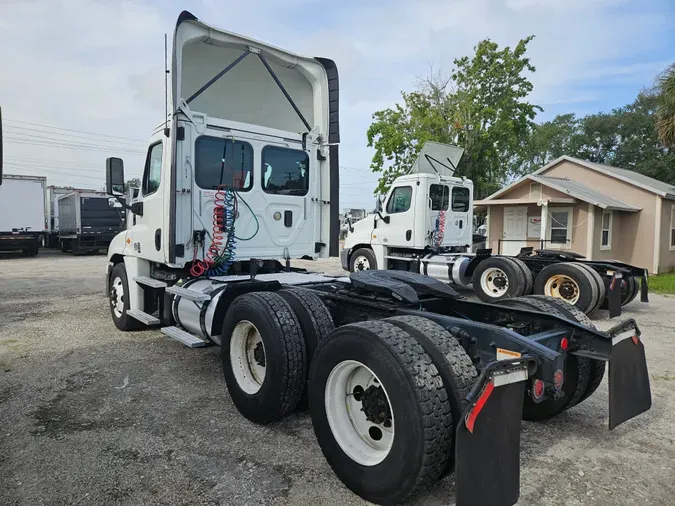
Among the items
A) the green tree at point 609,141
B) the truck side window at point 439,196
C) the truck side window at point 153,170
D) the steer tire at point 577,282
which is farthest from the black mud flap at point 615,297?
the green tree at point 609,141

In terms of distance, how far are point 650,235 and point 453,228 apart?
378 inches

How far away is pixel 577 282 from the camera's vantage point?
27.5 feet

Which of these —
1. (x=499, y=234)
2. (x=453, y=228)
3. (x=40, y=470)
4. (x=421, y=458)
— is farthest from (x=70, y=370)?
(x=499, y=234)

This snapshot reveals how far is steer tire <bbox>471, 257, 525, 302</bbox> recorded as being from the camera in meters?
9.19

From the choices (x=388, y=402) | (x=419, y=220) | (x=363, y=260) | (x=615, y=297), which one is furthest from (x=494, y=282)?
(x=388, y=402)

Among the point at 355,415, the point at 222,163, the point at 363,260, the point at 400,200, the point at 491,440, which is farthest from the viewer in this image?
the point at 363,260

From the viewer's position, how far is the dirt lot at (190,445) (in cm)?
302

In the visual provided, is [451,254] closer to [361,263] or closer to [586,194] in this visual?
[361,263]

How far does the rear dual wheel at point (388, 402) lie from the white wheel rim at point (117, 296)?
4658 millimetres

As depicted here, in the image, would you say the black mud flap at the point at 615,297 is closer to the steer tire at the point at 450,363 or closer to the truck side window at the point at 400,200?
the truck side window at the point at 400,200

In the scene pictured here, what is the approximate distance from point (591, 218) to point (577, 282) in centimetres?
900

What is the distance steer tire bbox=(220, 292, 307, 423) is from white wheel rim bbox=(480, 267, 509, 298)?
21.6ft

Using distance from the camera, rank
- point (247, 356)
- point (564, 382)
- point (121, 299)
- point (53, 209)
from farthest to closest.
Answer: point (53, 209) → point (121, 299) → point (247, 356) → point (564, 382)

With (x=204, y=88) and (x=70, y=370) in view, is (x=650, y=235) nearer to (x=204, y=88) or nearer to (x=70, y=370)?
(x=204, y=88)
